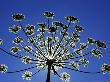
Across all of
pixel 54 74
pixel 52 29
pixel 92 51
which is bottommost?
pixel 54 74

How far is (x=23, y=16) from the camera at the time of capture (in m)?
29.1

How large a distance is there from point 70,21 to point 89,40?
2348mm

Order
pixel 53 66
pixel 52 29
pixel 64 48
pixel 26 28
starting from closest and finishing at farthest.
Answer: pixel 53 66
pixel 64 48
pixel 52 29
pixel 26 28

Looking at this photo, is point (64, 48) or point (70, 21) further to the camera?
point (70, 21)

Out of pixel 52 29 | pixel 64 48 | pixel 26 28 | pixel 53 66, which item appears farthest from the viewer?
pixel 26 28

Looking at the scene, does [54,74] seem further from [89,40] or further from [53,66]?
[89,40]

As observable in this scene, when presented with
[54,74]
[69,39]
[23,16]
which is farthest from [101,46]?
[23,16]

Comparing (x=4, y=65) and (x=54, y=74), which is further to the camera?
(x=4, y=65)

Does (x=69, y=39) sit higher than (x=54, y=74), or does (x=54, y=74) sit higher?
(x=69, y=39)

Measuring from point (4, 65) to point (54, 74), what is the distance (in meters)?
5.71

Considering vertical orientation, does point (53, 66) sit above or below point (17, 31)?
below

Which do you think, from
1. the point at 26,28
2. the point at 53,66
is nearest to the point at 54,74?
the point at 53,66

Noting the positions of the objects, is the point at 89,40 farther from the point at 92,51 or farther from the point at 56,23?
the point at 56,23

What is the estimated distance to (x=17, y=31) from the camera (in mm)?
29344
